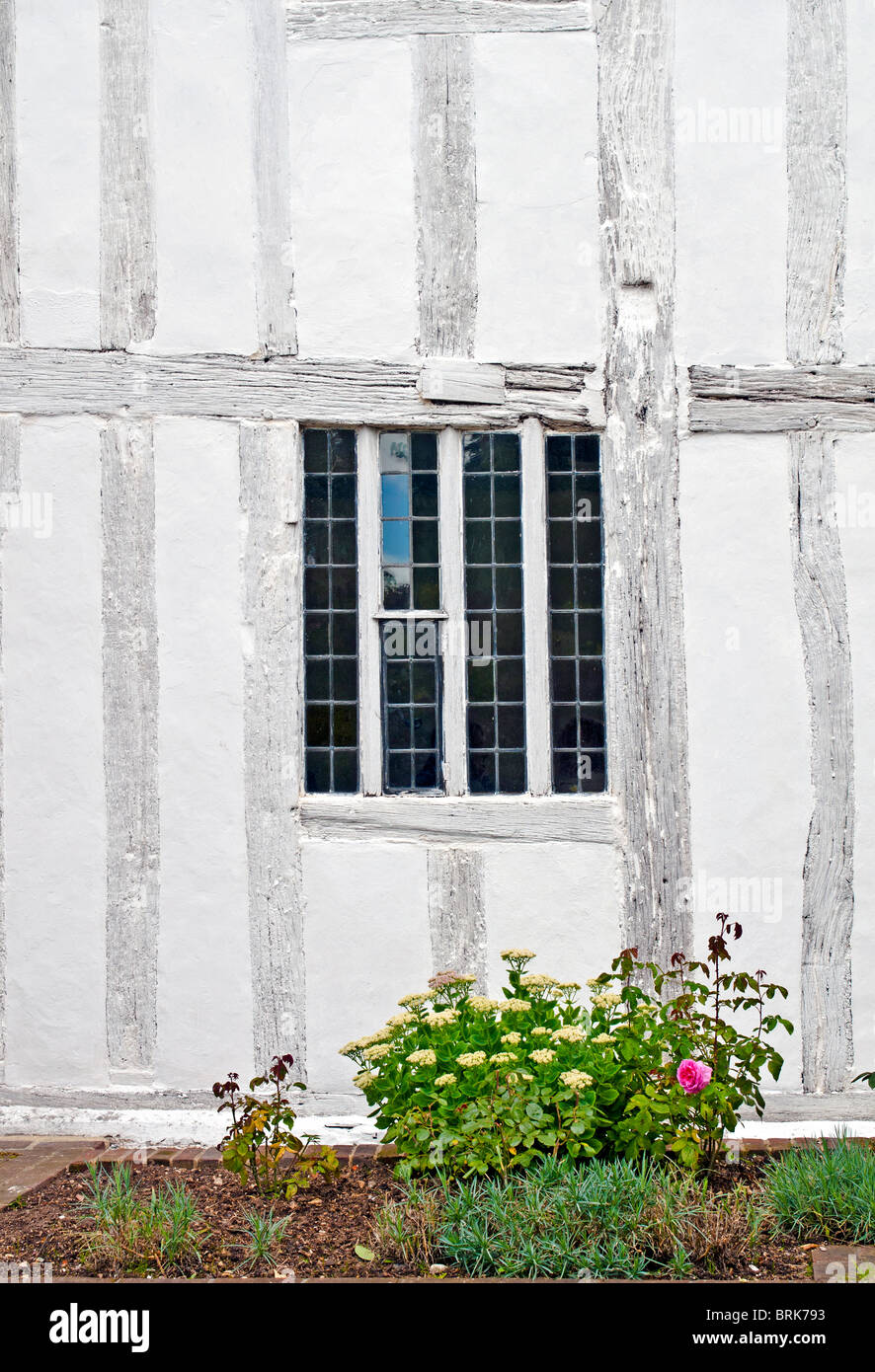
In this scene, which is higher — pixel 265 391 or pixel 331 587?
pixel 265 391

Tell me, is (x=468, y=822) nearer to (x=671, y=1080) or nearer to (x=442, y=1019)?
(x=442, y=1019)

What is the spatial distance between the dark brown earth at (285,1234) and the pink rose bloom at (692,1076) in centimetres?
45

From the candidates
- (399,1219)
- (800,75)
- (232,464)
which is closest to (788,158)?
(800,75)

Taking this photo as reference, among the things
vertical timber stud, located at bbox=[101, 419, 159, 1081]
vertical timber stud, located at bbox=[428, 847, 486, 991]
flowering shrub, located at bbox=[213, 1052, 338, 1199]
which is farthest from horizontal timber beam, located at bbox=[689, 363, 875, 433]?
flowering shrub, located at bbox=[213, 1052, 338, 1199]

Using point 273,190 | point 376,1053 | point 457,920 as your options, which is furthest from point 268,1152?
point 273,190

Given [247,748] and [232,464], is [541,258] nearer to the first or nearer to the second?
[232,464]

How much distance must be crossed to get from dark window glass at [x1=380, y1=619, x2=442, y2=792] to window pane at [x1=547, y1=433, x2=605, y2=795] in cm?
58

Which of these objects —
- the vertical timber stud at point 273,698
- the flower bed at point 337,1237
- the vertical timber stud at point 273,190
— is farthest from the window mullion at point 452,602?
the flower bed at point 337,1237

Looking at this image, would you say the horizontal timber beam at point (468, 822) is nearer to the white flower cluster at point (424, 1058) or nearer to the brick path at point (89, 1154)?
the brick path at point (89, 1154)

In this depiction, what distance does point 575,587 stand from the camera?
5.75m

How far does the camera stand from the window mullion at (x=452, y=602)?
224 inches

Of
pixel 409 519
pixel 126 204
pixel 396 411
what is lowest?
pixel 409 519

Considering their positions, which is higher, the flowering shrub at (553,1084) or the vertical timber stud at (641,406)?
the vertical timber stud at (641,406)

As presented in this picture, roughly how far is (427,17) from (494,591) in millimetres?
2739
